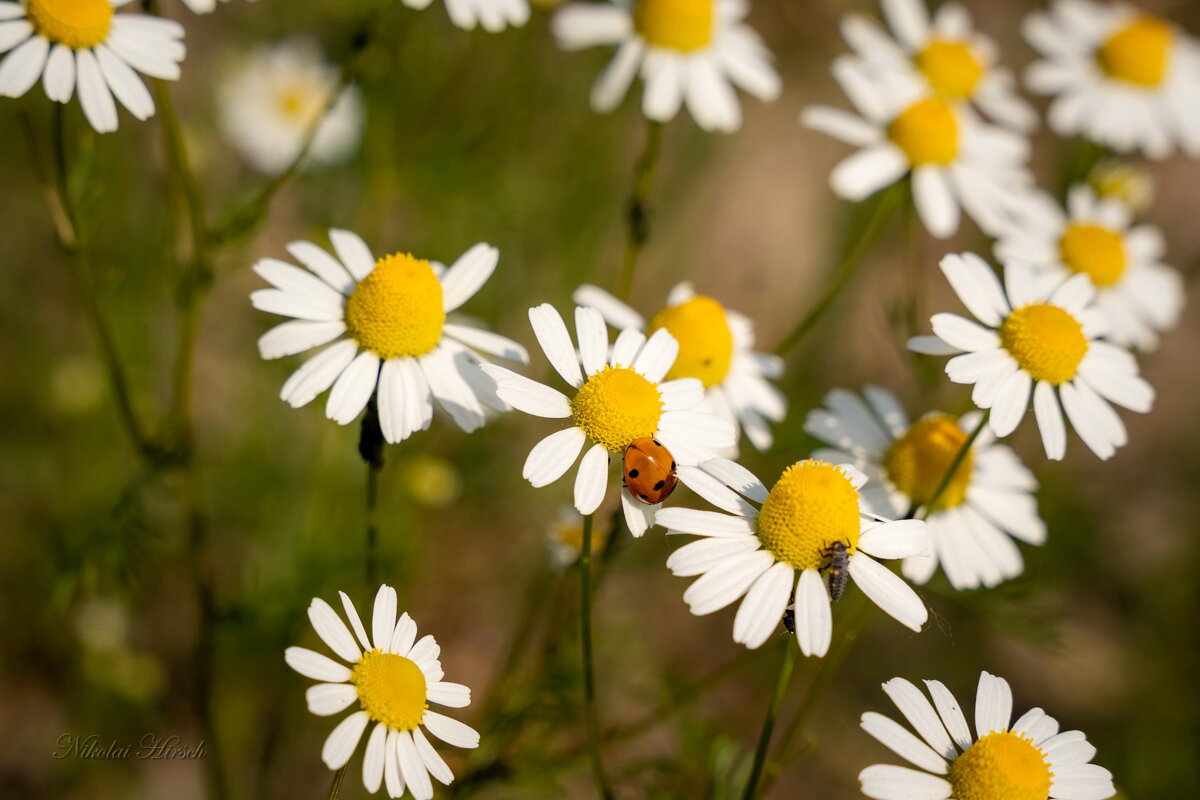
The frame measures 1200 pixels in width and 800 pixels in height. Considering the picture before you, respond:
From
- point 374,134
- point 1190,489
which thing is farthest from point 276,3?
point 1190,489

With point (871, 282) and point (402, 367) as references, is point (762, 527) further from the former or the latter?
point (871, 282)

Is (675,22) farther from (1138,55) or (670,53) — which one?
(1138,55)

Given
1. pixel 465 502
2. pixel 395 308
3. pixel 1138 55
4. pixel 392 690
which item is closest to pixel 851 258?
pixel 395 308

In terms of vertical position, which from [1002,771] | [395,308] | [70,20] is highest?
[70,20]

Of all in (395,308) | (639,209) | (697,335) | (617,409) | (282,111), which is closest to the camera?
(617,409)

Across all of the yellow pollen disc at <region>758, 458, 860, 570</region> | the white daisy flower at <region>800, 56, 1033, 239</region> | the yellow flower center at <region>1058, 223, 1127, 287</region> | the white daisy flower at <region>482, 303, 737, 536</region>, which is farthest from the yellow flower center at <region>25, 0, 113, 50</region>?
the yellow flower center at <region>1058, 223, 1127, 287</region>

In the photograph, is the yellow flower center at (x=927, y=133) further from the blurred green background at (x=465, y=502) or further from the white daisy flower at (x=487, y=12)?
the white daisy flower at (x=487, y=12)
